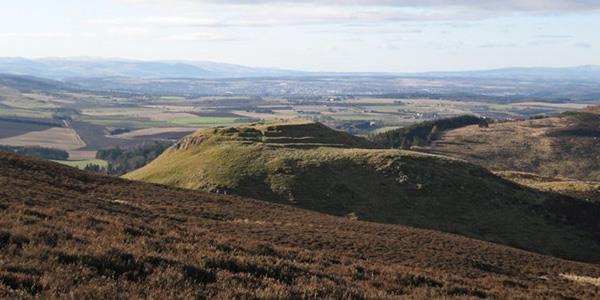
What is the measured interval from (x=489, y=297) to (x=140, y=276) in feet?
41.2

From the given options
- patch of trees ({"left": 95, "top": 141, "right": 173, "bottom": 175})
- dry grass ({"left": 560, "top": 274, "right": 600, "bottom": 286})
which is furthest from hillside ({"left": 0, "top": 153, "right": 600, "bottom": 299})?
patch of trees ({"left": 95, "top": 141, "right": 173, "bottom": 175})

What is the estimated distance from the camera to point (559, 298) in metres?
23.1

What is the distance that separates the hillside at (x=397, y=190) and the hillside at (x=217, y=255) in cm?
Answer: 1814

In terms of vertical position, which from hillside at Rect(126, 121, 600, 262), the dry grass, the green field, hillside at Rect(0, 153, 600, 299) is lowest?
the green field

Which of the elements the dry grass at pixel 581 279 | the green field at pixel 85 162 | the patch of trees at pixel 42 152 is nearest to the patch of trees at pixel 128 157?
the green field at pixel 85 162

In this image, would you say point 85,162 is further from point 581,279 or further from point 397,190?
point 581,279

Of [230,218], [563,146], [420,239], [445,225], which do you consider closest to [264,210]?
[230,218]

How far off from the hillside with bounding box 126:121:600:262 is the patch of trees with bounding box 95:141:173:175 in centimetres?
7371

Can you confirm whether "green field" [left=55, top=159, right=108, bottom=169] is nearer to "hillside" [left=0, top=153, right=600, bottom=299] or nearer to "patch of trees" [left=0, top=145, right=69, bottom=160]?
"patch of trees" [left=0, top=145, right=69, bottom=160]

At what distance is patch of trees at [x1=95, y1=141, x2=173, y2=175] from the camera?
15071 centimetres

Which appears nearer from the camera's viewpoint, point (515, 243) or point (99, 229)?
point (99, 229)

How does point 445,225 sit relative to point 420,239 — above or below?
below

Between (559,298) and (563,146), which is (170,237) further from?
(563,146)

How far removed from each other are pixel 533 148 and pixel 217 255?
16611 cm
